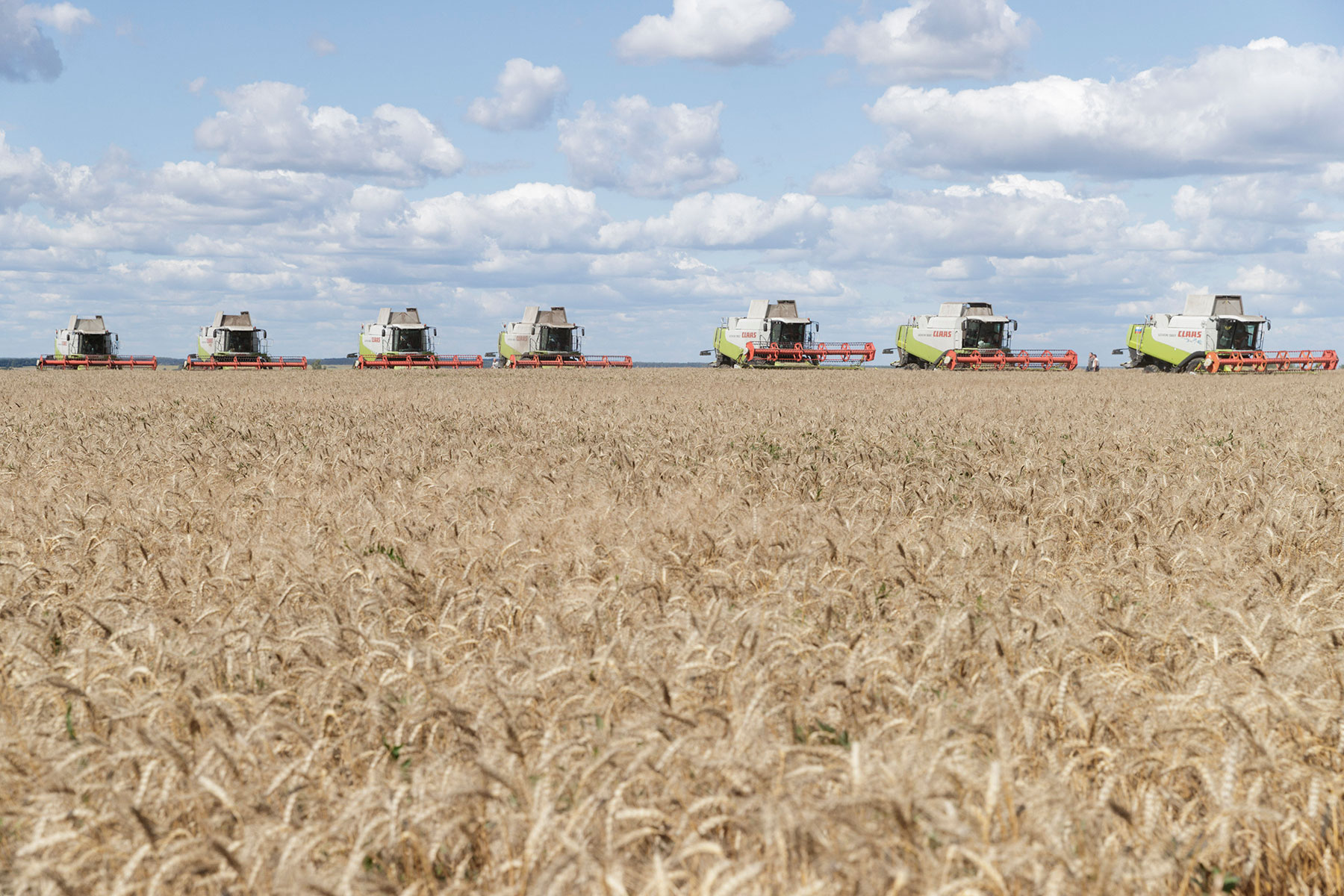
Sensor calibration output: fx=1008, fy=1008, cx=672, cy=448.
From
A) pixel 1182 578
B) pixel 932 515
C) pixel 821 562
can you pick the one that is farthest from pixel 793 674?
pixel 932 515

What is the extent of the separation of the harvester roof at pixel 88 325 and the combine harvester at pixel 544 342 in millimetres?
25919

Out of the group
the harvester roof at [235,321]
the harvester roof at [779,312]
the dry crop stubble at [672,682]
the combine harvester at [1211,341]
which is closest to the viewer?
the dry crop stubble at [672,682]

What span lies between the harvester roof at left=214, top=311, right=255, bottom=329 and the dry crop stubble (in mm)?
55961

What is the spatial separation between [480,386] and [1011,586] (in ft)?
83.7

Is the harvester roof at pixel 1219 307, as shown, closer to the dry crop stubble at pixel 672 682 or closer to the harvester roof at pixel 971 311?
the harvester roof at pixel 971 311

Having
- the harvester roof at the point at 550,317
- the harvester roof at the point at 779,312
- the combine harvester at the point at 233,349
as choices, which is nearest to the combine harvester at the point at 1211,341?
the harvester roof at the point at 779,312

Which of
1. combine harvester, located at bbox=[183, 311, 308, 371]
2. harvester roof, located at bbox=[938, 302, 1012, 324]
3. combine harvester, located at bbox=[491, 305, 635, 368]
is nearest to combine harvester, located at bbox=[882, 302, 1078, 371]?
harvester roof, located at bbox=[938, 302, 1012, 324]

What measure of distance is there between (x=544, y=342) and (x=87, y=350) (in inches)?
1168

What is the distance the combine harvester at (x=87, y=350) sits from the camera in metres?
60.2

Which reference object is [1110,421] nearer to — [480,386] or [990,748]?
[990,748]

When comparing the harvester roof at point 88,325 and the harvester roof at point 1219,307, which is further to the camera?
the harvester roof at point 88,325

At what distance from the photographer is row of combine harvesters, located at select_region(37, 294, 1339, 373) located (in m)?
45.2

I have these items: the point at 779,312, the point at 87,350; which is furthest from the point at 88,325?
the point at 779,312

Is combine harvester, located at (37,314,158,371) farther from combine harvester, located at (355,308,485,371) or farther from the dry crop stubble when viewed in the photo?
the dry crop stubble
